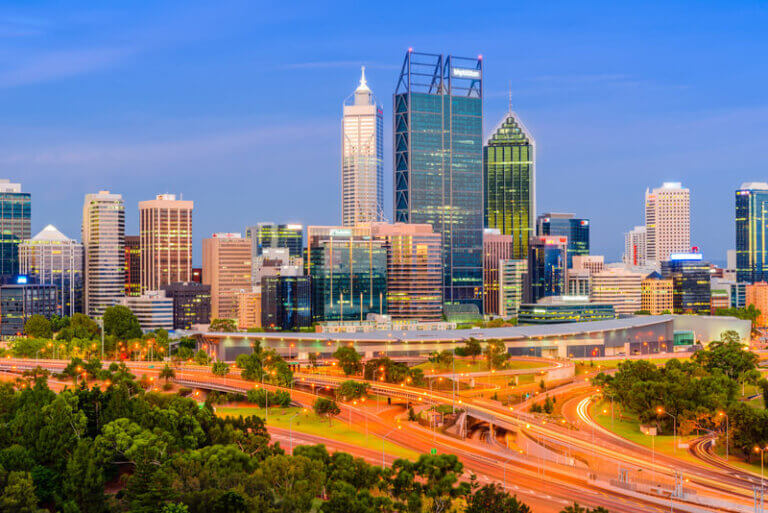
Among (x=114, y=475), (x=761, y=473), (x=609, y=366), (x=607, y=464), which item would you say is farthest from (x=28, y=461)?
(x=609, y=366)

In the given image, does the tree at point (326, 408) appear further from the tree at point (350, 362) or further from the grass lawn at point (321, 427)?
the tree at point (350, 362)

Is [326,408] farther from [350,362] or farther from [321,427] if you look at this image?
[350,362]

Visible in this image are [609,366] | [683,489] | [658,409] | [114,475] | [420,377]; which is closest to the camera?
[683,489]

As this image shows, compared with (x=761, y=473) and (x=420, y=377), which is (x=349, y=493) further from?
(x=420, y=377)

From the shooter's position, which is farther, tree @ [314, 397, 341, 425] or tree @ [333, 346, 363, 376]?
tree @ [333, 346, 363, 376]

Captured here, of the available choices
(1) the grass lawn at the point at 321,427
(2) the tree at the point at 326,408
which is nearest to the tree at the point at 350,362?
(1) the grass lawn at the point at 321,427

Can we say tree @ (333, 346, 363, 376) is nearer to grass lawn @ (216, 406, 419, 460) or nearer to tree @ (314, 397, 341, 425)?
grass lawn @ (216, 406, 419, 460)

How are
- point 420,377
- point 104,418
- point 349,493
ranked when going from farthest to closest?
1. point 420,377
2. point 104,418
3. point 349,493

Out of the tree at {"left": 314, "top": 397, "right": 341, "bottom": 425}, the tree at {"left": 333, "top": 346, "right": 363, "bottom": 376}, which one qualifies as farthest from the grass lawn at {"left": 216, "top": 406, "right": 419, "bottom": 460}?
the tree at {"left": 333, "top": 346, "right": 363, "bottom": 376}
